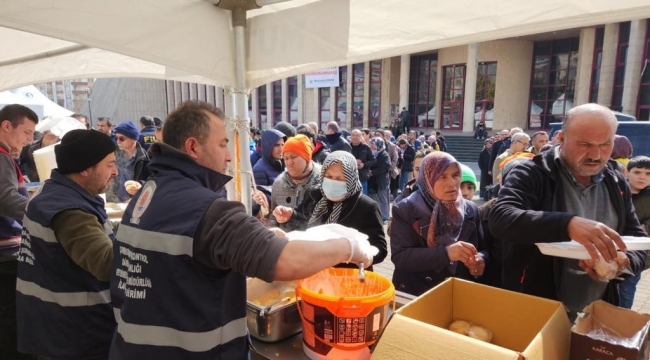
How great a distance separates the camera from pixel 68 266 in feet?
5.33

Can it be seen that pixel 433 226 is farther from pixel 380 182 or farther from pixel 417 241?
pixel 380 182

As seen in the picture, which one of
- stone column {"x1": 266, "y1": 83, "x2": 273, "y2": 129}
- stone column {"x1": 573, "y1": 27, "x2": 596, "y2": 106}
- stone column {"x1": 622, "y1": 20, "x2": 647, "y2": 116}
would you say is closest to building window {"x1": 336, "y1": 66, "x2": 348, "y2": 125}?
stone column {"x1": 266, "y1": 83, "x2": 273, "y2": 129}

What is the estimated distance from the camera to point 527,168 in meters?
1.66

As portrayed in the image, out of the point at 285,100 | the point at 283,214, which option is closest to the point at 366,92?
the point at 285,100

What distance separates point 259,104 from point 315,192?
1132 inches

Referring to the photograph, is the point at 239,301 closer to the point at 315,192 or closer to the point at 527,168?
the point at 527,168

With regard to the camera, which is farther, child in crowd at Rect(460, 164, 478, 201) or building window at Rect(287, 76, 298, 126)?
building window at Rect(287, 76, 298, 126)

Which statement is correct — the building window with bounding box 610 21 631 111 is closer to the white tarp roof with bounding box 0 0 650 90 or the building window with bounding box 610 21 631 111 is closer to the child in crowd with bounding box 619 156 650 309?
the child in crowd with bounding box 619 156 650 309

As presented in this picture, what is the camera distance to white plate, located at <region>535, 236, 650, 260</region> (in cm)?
121

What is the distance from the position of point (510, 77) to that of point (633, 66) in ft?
19.8

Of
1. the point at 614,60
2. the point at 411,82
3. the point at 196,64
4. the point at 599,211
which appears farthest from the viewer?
the point at 411,82

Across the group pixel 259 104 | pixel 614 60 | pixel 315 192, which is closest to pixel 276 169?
pixel 315 192

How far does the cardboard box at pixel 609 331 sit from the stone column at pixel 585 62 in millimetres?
20535

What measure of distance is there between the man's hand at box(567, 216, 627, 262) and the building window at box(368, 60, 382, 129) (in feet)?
79.7
